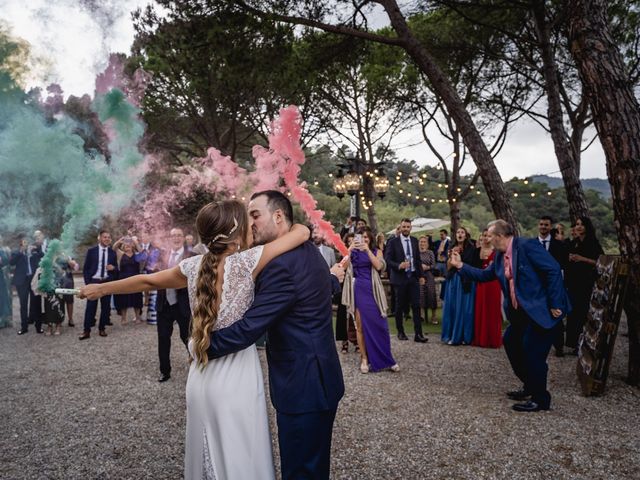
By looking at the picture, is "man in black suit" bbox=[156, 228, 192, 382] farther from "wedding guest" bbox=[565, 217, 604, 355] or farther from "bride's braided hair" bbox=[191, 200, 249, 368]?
"wedding guest" bbox=[565, 217, 604, 355]

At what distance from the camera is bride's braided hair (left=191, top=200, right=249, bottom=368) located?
6.66 feet

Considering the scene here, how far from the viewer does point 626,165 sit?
527 cm

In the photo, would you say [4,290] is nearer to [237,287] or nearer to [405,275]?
[405,275]

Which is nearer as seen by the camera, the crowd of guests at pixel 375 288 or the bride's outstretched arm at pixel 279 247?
the bride's outstretched arm at pixel 279 247

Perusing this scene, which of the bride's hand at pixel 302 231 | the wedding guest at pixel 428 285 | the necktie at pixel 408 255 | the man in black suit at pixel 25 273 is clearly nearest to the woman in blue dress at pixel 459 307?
the necktie at pixel 408 255

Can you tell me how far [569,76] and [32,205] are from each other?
54.7 ft

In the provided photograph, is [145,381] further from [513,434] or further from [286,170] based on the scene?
[513,434]

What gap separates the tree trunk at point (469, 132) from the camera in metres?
7.66

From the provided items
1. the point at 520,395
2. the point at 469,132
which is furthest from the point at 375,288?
the point at 469,132

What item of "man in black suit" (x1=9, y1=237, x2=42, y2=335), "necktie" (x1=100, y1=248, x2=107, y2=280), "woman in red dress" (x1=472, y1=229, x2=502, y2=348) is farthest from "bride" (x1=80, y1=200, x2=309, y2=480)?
"man in black suit" (x1=9, y1=237, x2=42, y2=335)

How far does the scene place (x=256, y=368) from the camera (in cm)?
221

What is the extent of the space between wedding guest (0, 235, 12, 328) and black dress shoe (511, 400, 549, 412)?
11.7 m

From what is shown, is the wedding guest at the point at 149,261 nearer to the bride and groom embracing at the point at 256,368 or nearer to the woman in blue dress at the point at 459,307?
the woman in blue dress at the point at 459,307

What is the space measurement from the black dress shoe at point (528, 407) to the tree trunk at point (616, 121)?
6.07 feet
